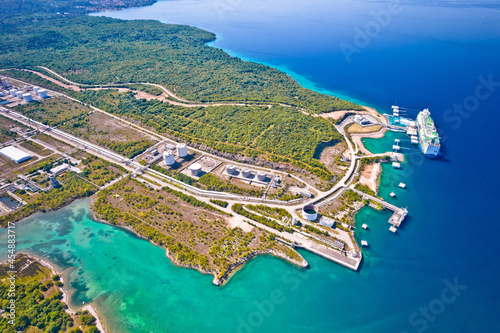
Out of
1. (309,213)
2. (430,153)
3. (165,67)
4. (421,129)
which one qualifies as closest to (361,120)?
(421,129)

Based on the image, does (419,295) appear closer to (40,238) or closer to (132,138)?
(40,238)

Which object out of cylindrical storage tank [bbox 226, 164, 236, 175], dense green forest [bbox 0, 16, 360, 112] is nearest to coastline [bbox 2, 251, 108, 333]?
cylindrical storage tank [bbox 226, 164, 236, 175]

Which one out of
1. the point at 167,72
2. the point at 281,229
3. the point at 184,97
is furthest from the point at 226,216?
the point at 167,72

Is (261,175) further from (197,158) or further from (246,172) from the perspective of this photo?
(197,158)

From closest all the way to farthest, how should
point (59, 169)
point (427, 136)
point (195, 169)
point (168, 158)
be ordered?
point (195, 169) < point (59, 169) < point (168, 158) < point (427, 136)

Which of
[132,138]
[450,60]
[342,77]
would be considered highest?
[450,60]

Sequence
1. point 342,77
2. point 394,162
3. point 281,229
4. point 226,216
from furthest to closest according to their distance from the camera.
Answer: point 342,77 → point 394,162 → point 226,216 → point 281,229

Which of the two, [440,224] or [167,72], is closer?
[440,224]
